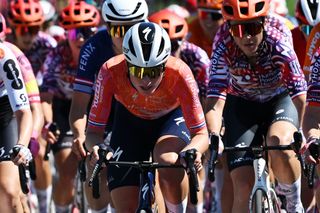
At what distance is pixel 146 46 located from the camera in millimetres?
9492

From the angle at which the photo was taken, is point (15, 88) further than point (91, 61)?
No

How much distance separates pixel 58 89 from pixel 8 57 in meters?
3.52

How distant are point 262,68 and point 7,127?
88.2 inches

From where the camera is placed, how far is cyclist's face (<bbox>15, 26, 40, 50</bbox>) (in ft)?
48.0

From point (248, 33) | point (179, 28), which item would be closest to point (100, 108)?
point (248, 33)

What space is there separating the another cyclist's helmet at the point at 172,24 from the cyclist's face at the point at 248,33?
235 centimetres

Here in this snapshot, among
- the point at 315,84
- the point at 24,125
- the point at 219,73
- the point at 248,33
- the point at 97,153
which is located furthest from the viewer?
the point at 219,73

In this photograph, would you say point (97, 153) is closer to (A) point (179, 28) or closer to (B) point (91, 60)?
(B) point (91, 60)

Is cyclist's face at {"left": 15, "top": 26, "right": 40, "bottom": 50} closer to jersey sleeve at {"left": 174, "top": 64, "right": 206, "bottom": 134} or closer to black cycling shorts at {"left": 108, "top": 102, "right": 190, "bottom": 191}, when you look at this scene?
black cycling shorts at {"left": 108, "top": 102, "right": 190, "bottom": 191}

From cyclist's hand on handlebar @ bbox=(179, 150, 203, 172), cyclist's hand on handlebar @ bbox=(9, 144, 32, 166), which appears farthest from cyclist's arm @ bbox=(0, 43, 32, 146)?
cyclist's hand on handlebar @ bbox=(179, 150, 203, 172)

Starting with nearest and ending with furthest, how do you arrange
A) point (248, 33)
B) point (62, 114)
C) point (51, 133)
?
point (248, 33)
point (51, 133)
point (62, 114)

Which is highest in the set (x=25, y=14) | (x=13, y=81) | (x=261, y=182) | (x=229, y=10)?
(x=229, y=10)

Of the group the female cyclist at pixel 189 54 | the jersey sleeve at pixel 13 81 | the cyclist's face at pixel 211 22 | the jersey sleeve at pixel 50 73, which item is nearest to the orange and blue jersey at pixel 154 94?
the jersey sleeve at pixel 13 81

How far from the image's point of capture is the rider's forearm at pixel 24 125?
32.0 feet
